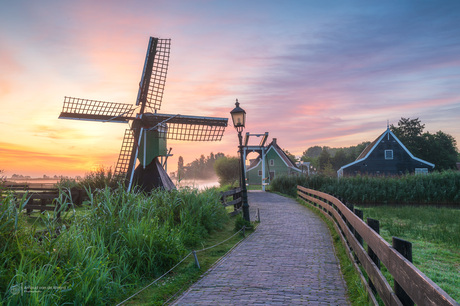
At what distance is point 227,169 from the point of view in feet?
183

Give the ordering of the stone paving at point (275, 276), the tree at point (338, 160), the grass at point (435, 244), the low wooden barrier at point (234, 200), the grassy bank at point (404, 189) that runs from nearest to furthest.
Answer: the stone paving at point (275, 276)
the grass at point (435, 244)
the low wooden barrier at point (234, 200)
the grassy bank at point (404, 189)
the tree at point (338, 160)

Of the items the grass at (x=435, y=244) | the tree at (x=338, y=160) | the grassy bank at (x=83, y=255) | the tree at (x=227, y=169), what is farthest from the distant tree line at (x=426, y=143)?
the grassy bank at (x=83, y=255)

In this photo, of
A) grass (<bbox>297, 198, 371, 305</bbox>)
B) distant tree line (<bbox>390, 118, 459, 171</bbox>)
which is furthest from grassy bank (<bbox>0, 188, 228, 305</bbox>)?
distant tree line (<bbox>390, 118, 459, 171</bbox>)

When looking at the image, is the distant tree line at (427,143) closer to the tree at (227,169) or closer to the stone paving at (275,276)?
the tree at (227,169)

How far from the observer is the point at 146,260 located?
7227 millimetres

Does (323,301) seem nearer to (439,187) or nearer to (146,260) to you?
(146,260)

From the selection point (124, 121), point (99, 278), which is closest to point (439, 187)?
point (124, 121)

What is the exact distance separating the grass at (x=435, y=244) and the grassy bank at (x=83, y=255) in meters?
4.77

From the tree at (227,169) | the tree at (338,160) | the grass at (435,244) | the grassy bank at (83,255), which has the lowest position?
the grass at (435,244)

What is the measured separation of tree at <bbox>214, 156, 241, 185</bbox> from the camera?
55.3 m

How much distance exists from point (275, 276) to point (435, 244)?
642 cm

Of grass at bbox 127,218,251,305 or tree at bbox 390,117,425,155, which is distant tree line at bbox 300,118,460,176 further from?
grass at bbox 127,218,251,305

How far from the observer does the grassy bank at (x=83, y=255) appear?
486 centimetres

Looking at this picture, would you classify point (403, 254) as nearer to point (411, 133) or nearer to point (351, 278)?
point (351, 278)
